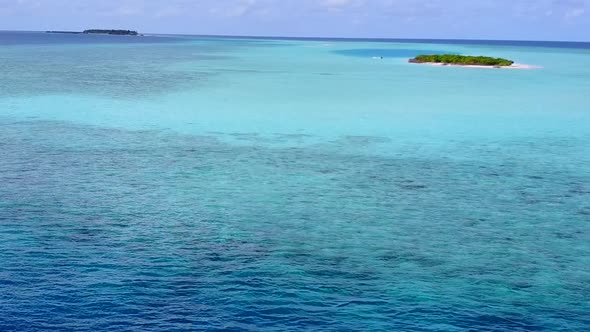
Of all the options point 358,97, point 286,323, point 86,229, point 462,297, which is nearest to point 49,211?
point 86,229

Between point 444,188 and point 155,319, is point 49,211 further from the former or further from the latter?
point 444,188

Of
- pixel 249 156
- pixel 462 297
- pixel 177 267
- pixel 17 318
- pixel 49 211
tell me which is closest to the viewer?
pixel 17 318

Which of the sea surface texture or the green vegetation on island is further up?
the green vegetation on island

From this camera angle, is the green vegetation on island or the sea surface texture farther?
the green vegetation on island

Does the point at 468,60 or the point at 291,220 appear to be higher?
the point at 468,60

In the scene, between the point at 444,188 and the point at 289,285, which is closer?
the point at 289,285

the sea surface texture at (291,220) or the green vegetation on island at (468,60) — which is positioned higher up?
the green vegetation on island at (468,60)

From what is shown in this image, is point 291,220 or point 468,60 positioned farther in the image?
point 468,60

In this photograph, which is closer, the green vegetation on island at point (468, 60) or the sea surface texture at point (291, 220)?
the sea surface texture at point (291, 220)
